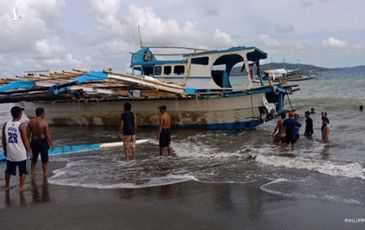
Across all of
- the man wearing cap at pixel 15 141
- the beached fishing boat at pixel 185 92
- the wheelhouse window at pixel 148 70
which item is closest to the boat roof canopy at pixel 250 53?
the beached fishing boat at pixel 185 92

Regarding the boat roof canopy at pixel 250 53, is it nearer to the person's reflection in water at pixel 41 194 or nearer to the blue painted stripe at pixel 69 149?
the blue painted stripe at pixel 69 149

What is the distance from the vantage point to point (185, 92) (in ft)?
55.9

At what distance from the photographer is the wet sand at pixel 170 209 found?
5.87 meters

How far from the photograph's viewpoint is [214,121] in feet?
59.4

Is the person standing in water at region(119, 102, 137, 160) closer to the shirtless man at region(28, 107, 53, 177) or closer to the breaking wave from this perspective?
the shirtless man at region(28, 107, 53, 177)

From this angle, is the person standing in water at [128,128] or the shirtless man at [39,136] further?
the person standing in water at [128,128]

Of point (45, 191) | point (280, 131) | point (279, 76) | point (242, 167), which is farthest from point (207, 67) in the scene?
point (279, 76)

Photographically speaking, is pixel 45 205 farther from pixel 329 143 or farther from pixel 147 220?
pixel 329 143

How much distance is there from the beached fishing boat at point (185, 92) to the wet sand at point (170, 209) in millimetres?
7578

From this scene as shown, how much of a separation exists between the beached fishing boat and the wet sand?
758cm

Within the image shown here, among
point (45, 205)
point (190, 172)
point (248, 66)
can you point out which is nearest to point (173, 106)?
point (248, 66)

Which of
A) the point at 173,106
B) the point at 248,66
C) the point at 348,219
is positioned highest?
the point at 248,66

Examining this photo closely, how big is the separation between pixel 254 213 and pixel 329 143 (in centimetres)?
896

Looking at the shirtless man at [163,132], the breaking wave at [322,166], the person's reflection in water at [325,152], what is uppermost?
the shirtless man at [163,132]
